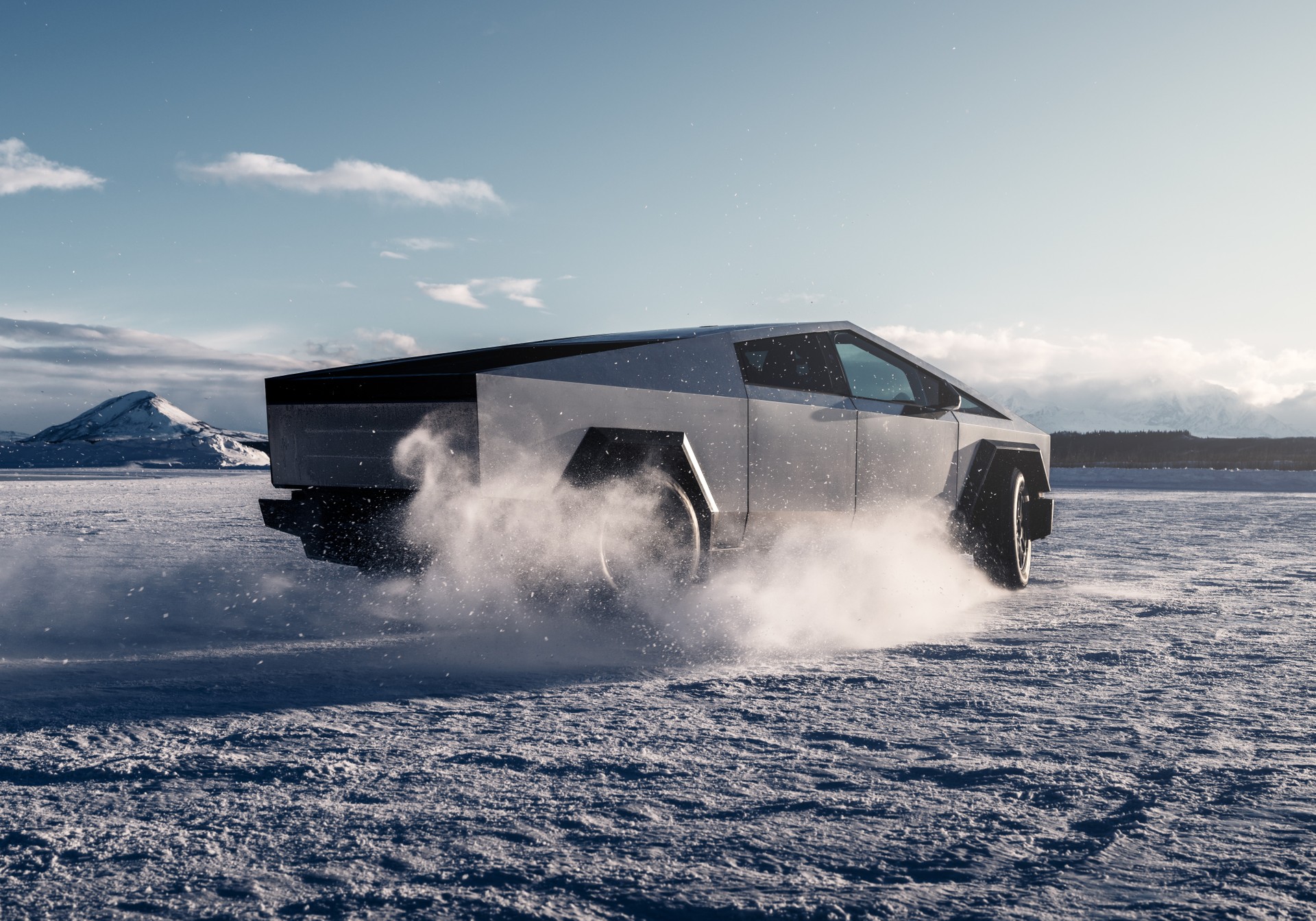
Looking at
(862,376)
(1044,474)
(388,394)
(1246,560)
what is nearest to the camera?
(388,394)

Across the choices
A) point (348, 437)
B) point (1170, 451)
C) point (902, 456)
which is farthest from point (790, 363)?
point (1170, 451)

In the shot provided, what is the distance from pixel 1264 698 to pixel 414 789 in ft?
10.1

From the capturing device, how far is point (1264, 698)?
141 inches

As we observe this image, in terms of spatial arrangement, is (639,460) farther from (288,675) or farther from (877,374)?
(877,374)

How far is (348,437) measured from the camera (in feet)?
14.3

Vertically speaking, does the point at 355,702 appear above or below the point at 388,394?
below

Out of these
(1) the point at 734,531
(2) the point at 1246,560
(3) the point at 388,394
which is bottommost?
(2) the point at 1246,560

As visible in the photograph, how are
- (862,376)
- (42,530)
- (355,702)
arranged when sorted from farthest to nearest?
(42,530), (862,376), (355,702)

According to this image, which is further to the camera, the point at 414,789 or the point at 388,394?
the point at 388,394

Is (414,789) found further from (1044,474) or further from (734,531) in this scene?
(1044,474)

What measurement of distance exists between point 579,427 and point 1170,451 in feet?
178

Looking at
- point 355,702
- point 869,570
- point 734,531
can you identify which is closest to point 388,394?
point 355,702

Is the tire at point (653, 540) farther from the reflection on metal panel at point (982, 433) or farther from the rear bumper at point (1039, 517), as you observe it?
the rear bumper at point (1039, 517)

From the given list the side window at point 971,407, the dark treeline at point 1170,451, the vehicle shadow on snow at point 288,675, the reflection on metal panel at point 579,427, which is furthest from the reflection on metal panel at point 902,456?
the dark treeline at point 1170,451
